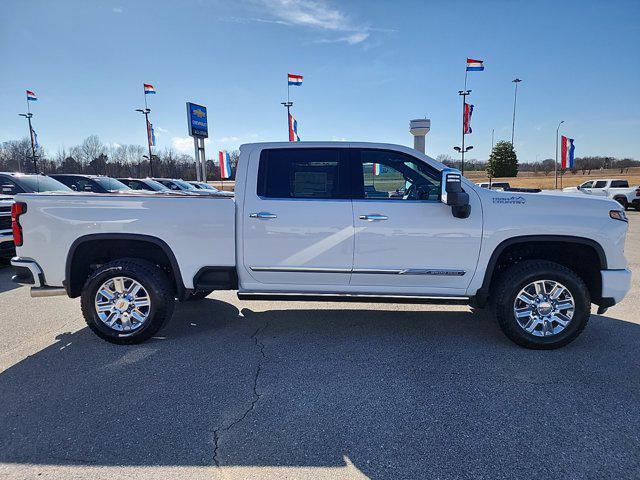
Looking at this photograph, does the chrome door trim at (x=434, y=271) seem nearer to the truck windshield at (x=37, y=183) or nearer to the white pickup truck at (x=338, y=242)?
the white pickup truck at (x=338, y=242)

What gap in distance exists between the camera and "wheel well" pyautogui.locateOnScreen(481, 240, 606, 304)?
3785 mm

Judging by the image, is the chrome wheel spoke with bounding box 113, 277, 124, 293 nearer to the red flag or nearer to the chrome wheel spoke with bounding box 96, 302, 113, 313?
the chrome wheel spoke with bounding box 96, 302, 113, 313

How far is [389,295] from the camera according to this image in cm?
388

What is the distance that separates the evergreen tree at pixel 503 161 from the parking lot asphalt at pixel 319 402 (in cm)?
6097

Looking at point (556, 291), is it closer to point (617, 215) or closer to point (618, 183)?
point (617, 215)

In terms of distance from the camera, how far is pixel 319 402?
2.90 metres

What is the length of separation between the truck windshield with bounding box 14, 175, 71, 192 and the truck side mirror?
856 centimetres

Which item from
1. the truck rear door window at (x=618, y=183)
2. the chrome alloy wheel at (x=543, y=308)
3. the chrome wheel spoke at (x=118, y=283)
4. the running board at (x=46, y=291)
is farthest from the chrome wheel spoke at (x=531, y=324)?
the truck rear door window at (x=618, y=183)

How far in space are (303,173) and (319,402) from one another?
7.18ft

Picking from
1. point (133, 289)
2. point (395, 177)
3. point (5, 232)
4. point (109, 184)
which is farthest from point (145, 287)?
point (109, 184)

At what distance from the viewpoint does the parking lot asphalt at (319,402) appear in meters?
2.28

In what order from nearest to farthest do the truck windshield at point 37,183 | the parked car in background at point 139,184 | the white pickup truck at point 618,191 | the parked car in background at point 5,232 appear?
the parked car in background at point 5,232 → the truck windshield at point 37,183 → the parked car in background at point 139,184 → the white pickup truck at point 618,191

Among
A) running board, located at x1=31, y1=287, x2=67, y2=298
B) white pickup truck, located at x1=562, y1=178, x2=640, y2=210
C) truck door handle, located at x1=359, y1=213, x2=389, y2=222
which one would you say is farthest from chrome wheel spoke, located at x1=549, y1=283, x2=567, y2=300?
white pickup truck, located at x1=562, y1=178, x2=640, y2=210

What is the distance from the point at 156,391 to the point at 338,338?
6.01 ft
